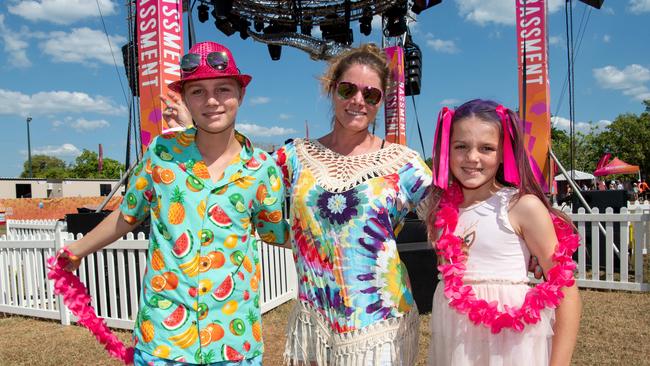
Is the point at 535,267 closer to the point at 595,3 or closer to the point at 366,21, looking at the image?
the point at 595,3

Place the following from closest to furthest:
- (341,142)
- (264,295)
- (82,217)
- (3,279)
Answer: (341,142)
(264,295)
(3,279)
(82,217)

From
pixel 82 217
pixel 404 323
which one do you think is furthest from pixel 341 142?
pixel 82 217

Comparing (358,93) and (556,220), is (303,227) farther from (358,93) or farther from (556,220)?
(556,220)

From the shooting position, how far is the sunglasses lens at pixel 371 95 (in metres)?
1.87

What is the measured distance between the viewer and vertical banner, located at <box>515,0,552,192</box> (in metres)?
7.00

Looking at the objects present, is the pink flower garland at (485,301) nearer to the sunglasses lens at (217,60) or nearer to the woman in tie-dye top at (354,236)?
the woman in tie-dye top at (354,236)

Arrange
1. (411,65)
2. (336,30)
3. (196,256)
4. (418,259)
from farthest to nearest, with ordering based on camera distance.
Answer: (336,30)
(411,65)
(418,259)
(196,256)

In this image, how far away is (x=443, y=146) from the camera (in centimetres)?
176

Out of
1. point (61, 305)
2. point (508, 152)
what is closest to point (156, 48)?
point (61, 305)

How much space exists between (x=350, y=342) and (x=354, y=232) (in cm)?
38

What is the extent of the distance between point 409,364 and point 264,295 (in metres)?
3.86

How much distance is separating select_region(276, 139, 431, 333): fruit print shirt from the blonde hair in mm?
329

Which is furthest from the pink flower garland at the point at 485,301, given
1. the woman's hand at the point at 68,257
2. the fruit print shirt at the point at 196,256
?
the woman's hand at the point at 68,257

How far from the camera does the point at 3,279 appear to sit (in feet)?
19.3
